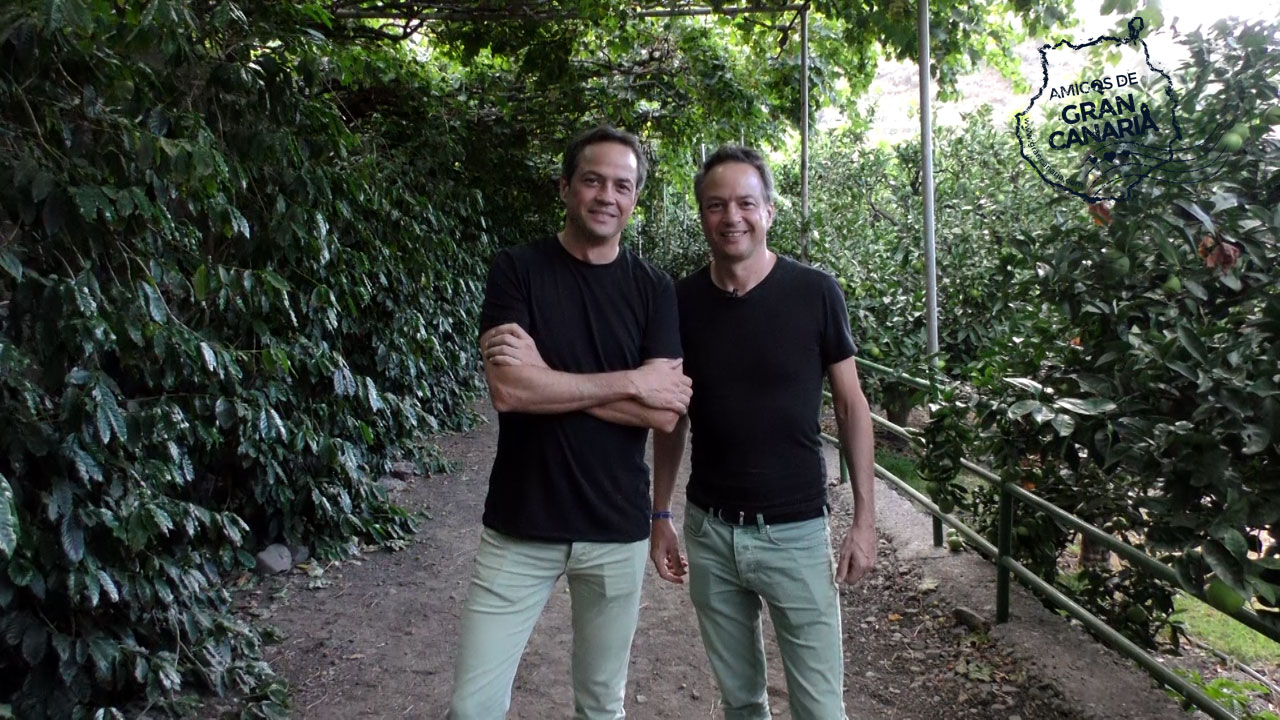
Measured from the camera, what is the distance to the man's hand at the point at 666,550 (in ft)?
8.00

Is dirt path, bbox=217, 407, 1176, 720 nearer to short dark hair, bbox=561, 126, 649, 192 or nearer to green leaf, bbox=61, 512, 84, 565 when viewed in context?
green leaf, bbox=61, 512, 84, 565

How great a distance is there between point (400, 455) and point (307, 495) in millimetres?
1774

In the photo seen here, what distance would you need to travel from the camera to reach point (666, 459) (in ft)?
7.87

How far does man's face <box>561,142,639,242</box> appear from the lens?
2.13 meters

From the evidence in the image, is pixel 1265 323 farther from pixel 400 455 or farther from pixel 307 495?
pixel 400 455

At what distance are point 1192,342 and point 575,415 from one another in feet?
4.92

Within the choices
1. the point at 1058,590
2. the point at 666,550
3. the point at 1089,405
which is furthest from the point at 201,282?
the point at 1058,590

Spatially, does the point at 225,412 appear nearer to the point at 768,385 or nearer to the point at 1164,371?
the point at 768,385

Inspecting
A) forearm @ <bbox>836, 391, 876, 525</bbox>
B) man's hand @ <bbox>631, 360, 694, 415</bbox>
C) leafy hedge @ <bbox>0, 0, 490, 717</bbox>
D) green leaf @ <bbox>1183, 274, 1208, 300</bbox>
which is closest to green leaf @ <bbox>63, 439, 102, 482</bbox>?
leafy hedge @ <bbox>0, 0, 490, 717</bbox>

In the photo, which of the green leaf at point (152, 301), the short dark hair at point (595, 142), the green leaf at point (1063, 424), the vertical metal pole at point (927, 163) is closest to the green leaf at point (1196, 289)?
the green leaf at point (1063, 424)

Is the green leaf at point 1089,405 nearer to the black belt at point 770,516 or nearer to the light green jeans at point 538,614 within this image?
the black belt at point 770,516

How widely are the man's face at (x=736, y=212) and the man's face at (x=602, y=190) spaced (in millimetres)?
211

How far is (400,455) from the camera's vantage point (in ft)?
20.9

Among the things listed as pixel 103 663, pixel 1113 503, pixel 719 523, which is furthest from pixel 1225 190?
pixel 103 663
